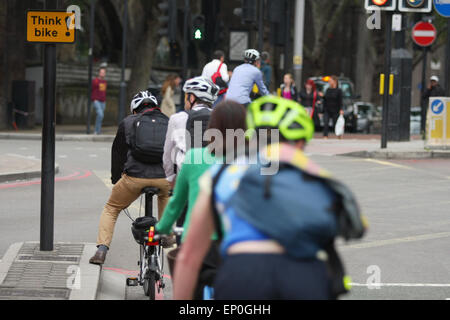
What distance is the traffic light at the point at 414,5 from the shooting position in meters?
18.7

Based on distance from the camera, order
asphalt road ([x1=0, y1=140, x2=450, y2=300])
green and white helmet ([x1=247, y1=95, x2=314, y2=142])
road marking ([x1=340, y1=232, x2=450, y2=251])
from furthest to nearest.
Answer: road marking ([x1=340, y1=232, x2=450, y2=251]), asphalt road ([x1=0, y1=140, x2=450, y2=300]), green and white helmet ([x1=247, y1=95, x2=314, y2=142])

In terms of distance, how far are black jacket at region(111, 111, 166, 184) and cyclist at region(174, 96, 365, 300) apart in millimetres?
3989

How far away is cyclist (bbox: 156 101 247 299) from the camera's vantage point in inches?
166

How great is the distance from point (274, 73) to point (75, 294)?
31.9 metres

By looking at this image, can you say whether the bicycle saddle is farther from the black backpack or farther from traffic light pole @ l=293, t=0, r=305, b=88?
traffic light pole @ l=293, t=0, r=305, b=88

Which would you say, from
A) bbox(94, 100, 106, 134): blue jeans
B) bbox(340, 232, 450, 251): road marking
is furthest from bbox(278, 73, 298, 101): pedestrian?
bbox(340, 232, 450, 251): road marking

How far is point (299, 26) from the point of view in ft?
89.2

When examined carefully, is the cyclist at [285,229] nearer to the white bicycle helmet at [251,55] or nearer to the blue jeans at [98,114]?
the white bicycle helmet at [251,55]

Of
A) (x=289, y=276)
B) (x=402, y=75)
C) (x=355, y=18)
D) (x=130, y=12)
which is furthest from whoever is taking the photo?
(x=355, y=18)

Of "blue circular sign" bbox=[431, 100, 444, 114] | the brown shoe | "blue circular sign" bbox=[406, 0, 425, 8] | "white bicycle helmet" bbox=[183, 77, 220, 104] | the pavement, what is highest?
"blue circular sign" bbox=[406, 0, 425, 8]

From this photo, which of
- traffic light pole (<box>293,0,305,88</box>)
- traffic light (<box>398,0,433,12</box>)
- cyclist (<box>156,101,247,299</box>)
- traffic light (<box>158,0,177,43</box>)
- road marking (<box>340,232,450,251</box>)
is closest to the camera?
cyclist (<box>156,101,247,299</box>)
